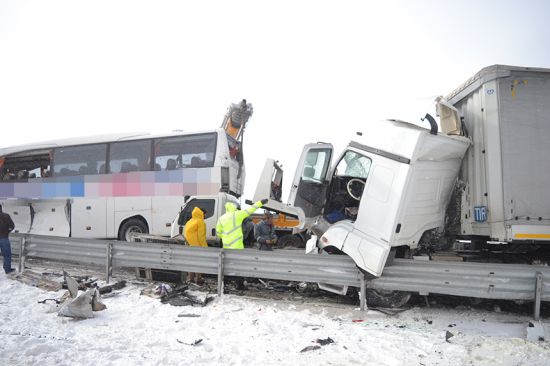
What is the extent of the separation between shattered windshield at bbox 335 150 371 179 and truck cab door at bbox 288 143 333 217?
25cm

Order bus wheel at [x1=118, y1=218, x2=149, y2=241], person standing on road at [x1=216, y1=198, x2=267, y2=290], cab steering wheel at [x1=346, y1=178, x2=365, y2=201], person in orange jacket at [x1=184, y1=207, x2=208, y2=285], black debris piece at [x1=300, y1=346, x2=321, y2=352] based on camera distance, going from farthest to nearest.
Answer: bus wheel at [x1=118, y1=218, x2=149, y2=241], person in orange jacket at [x1=184, y1=207, x2=208, y2=285], person standing on road at [x1=216, y1=198, x2=267, y2=290], cab steering wheel at [x1=346, y1=178, x2=365, y2=201], black debris piece at [x1=300, y1=346, x2=321, y2=352]

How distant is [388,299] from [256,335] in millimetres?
2266

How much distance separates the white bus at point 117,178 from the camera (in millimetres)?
9836

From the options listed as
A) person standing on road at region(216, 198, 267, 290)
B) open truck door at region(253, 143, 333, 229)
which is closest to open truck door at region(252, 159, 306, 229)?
open truck door at region(253, 143, 333, 229)

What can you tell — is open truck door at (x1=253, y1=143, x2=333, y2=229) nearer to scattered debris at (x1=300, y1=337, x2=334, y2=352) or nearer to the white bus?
scattered debris at (x1=300, y1=337, x2=334, y2=352)

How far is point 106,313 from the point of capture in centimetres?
515

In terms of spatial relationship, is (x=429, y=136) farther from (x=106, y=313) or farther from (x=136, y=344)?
(x=106, y=313)

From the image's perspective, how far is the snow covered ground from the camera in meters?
3.78

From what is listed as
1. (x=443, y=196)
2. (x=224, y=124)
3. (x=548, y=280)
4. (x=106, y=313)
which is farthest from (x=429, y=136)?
(x=224, y=124)

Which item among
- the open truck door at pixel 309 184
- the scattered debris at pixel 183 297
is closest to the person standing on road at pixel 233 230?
the open truck door at pixel 309 184

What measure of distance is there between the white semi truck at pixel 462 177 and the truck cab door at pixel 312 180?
8.1 inches

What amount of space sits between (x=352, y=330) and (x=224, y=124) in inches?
322

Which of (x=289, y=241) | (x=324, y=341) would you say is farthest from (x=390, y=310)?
(x=289, y=241)

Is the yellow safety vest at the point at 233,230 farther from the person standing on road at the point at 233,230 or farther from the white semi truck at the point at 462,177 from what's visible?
the white semi truck at the point at 462,177
